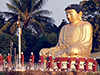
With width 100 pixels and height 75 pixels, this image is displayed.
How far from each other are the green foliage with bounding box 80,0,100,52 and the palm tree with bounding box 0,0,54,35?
2880mm

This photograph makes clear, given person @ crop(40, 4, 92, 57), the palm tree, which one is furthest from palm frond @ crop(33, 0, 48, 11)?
person @ crop(40, 4, 92, 57)

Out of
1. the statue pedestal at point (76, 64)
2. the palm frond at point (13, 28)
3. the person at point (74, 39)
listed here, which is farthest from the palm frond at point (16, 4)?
the statue pedestal at point (76, 64)

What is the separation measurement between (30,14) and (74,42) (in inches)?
322

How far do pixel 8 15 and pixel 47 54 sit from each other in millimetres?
8081

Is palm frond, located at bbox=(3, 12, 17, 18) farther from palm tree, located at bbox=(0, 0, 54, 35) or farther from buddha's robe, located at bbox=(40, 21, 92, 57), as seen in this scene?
buddha's robe, located at bbox=(40, 21, 92, 57)

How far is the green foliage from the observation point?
3591cm

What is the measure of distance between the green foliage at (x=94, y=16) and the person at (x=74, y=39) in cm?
471

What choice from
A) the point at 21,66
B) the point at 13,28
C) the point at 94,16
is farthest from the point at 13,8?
the point at 21,66

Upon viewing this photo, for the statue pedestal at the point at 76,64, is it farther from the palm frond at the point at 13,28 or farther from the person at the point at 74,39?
the palm frond at the point at 13,28

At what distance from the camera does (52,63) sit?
28516 mm

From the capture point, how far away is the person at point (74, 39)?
96.9 ft

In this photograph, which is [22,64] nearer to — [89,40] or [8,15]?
[89,40]

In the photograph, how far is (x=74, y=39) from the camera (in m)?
30.7

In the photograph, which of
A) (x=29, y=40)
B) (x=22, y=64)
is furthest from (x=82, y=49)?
(x=29, y=40)
